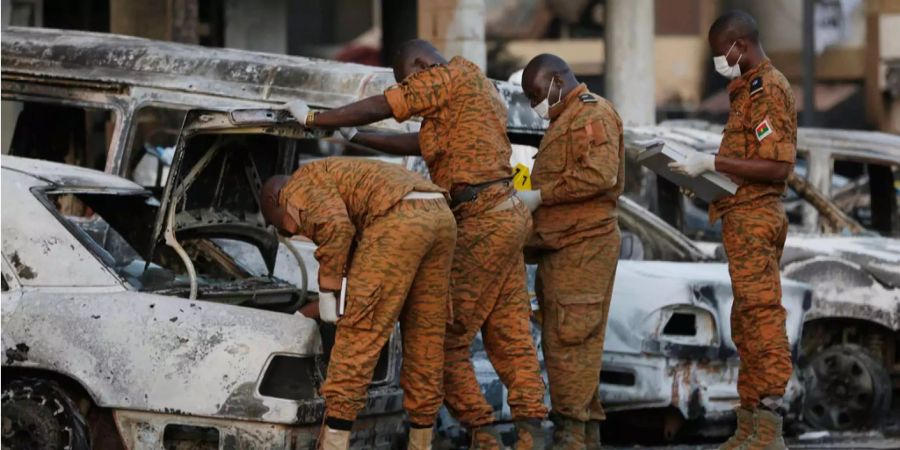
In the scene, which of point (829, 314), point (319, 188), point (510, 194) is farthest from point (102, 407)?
point (829, 314)

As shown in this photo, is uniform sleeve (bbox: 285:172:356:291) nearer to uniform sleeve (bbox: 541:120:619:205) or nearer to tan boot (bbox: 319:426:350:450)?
tan boot (bbox: 319:426:350:450)

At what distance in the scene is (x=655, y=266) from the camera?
10.2m

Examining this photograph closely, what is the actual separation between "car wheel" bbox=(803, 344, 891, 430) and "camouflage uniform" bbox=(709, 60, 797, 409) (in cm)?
252

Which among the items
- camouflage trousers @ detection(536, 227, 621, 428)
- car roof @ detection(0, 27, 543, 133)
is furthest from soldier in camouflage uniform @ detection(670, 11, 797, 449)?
car roof @ detection(0, 27, 543, 133)

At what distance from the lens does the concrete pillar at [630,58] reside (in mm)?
19641

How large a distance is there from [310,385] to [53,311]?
3.41 feet

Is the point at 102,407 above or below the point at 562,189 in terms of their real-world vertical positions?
below

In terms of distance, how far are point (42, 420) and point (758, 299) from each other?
3.13 m

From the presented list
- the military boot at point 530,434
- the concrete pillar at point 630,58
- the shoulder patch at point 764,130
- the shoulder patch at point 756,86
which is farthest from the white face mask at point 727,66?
the concrete pillar at point 630,58

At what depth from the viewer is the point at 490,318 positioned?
857 cm

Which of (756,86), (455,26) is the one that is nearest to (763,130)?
(756,86)

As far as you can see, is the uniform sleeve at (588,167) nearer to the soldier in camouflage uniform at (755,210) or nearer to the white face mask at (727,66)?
the soldier in camouflage uniform at (755,210)

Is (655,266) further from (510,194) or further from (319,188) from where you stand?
(319,188)

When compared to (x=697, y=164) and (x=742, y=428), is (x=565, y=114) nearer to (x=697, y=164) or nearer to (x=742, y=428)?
(x=697, y=164)
